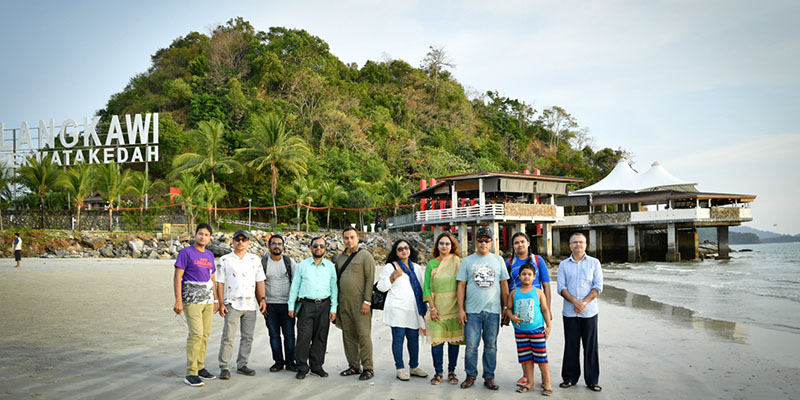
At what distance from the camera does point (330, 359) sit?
670 centimetres

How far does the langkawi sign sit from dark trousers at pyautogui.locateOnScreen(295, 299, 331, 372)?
35202 mm

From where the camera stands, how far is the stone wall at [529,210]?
28.2 metres

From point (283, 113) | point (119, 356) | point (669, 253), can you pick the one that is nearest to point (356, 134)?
point (283, 113)

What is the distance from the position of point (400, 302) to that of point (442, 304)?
1.49ft

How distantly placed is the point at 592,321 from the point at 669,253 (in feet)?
103

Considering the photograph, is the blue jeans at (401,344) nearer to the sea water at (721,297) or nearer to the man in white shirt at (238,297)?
the man in white shirt at (238,297)

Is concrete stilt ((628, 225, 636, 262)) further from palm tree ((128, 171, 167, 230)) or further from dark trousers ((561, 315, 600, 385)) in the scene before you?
dark trousers ((561, 315, 600, 385))

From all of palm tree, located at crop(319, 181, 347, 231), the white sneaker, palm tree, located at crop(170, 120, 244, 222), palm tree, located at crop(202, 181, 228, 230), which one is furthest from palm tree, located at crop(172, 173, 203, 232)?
the white sneaker

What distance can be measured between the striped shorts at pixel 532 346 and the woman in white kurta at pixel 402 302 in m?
1.06

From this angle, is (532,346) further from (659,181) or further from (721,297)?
(659,181)

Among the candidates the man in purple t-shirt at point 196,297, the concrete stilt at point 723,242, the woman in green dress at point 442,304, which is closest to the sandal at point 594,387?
the woman in green dress at point 442,304

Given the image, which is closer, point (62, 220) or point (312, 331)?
point (312, 331)

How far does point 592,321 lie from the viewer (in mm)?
5441

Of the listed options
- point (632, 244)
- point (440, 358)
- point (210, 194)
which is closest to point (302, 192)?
point (210, 194)
